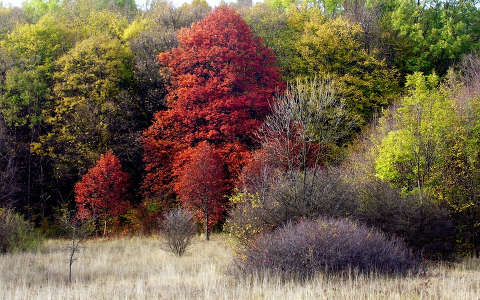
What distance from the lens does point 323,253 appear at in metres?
11.4

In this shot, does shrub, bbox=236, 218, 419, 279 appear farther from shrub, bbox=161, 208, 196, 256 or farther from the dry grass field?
shrub, bbox=161, 208, 196, 256

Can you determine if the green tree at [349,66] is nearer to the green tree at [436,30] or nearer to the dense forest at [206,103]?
the dense forest at [206,103]

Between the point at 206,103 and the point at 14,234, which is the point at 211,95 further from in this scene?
the point at 14,234

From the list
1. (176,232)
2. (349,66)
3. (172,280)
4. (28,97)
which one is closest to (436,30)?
(349,66)

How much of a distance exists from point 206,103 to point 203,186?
18.2 ft

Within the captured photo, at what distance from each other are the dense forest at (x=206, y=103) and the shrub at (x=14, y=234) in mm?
5734

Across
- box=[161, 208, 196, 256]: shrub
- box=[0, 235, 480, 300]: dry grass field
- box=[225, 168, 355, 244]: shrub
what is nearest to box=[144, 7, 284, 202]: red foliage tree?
box=[0, 235, 480, 300]: dry grass field

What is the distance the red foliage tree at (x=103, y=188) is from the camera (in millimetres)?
27562

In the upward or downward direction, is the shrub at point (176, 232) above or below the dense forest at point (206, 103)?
below

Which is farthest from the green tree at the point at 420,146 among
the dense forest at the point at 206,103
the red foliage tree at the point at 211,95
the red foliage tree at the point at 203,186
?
the red foliage tree at the point at 203,186

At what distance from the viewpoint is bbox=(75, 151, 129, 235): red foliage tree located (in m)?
27.6

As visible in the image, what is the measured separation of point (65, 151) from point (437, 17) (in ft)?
93.3

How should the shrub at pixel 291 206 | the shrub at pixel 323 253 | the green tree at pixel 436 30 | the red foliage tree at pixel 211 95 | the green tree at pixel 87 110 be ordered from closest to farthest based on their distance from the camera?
the shrub at pixel 323 253, the shrub at pixel 291 206, the red foliage tree at pixel 211 95, the green tree at pixel 87 110, the green tree at pixel 436 30

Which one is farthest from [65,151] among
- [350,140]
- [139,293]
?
[139,293]
